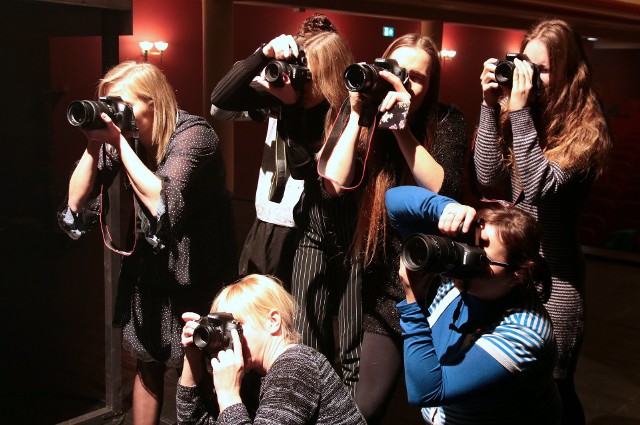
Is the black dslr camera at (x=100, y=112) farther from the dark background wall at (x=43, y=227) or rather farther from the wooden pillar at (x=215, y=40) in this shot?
the wooden pillar at (x=215, y=40)

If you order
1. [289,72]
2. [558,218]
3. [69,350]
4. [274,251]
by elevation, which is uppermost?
[289,72]

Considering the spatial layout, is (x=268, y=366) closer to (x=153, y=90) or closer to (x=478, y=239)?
(x=478, y=239)

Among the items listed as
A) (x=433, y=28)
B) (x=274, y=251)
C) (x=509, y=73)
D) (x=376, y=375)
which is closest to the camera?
(x=509, y=73)

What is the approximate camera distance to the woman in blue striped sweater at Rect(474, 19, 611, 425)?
175 cm

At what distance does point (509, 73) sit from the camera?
69.7 inches

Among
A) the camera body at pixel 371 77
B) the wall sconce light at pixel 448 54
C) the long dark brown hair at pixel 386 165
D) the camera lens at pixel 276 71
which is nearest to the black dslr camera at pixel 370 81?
the camera body at pixel 371 77

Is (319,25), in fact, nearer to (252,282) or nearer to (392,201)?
(392,201)

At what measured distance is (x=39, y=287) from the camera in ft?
11.0

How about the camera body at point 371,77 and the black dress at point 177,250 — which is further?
the black dress at point 177,250

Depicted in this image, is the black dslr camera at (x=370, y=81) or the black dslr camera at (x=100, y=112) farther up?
the black dslr camera at (x=370, y=81)

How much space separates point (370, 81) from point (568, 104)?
0.46 metres

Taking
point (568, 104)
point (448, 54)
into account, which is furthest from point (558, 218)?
point (448, 54)

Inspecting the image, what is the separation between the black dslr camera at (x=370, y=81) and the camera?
178 cm

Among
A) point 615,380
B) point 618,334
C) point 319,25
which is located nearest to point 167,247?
point 319,25
